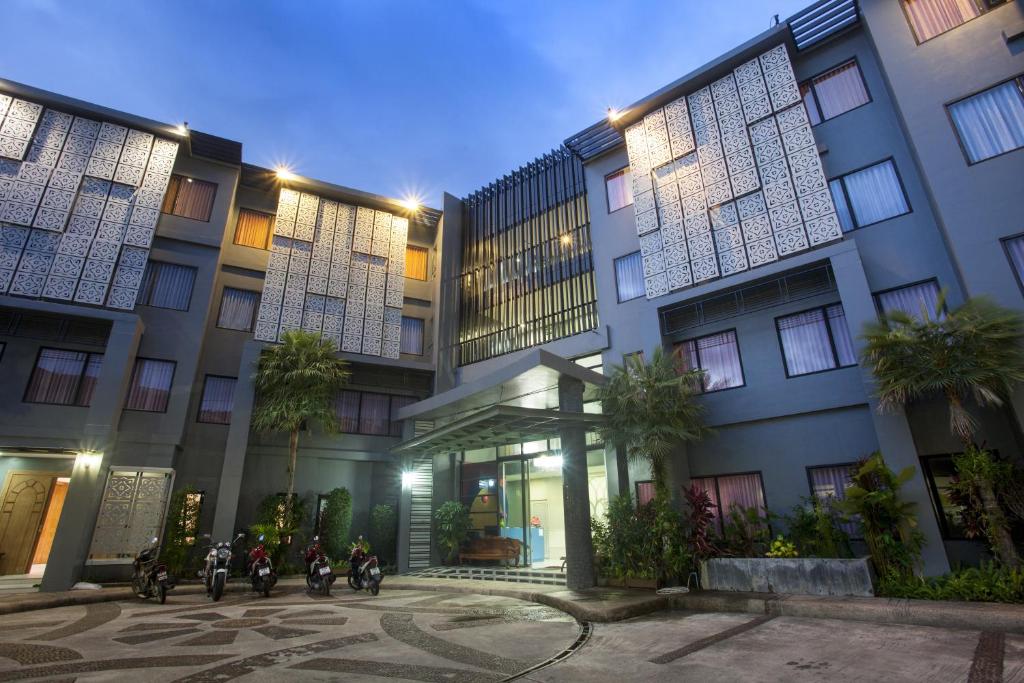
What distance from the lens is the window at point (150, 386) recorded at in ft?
54.2

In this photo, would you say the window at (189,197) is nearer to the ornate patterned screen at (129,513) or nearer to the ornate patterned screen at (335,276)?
the ornate patterned screen at (335,276)

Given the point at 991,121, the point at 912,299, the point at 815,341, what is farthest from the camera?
the point at 815,341

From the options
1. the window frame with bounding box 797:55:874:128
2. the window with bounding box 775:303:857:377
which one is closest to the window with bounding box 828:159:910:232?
the window frame with bounding box 797:55:874:128

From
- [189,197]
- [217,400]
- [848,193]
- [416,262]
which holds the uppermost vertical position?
[189,197]

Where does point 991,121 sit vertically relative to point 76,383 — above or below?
above

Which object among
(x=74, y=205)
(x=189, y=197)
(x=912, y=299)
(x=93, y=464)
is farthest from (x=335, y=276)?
(x=912, y=299)

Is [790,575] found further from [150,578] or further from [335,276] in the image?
[335,276]

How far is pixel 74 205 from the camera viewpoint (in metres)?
16.3

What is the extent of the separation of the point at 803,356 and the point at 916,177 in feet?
16.9

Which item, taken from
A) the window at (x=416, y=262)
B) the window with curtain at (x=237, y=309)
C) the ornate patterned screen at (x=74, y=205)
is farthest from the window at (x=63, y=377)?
the window at (x=416, y=262)

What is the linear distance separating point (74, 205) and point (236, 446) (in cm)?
958

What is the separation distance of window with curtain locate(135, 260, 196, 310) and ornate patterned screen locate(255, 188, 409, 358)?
2.56m

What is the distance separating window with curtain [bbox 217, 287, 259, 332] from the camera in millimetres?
18953

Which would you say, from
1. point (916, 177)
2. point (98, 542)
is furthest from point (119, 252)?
point (916, 177)
